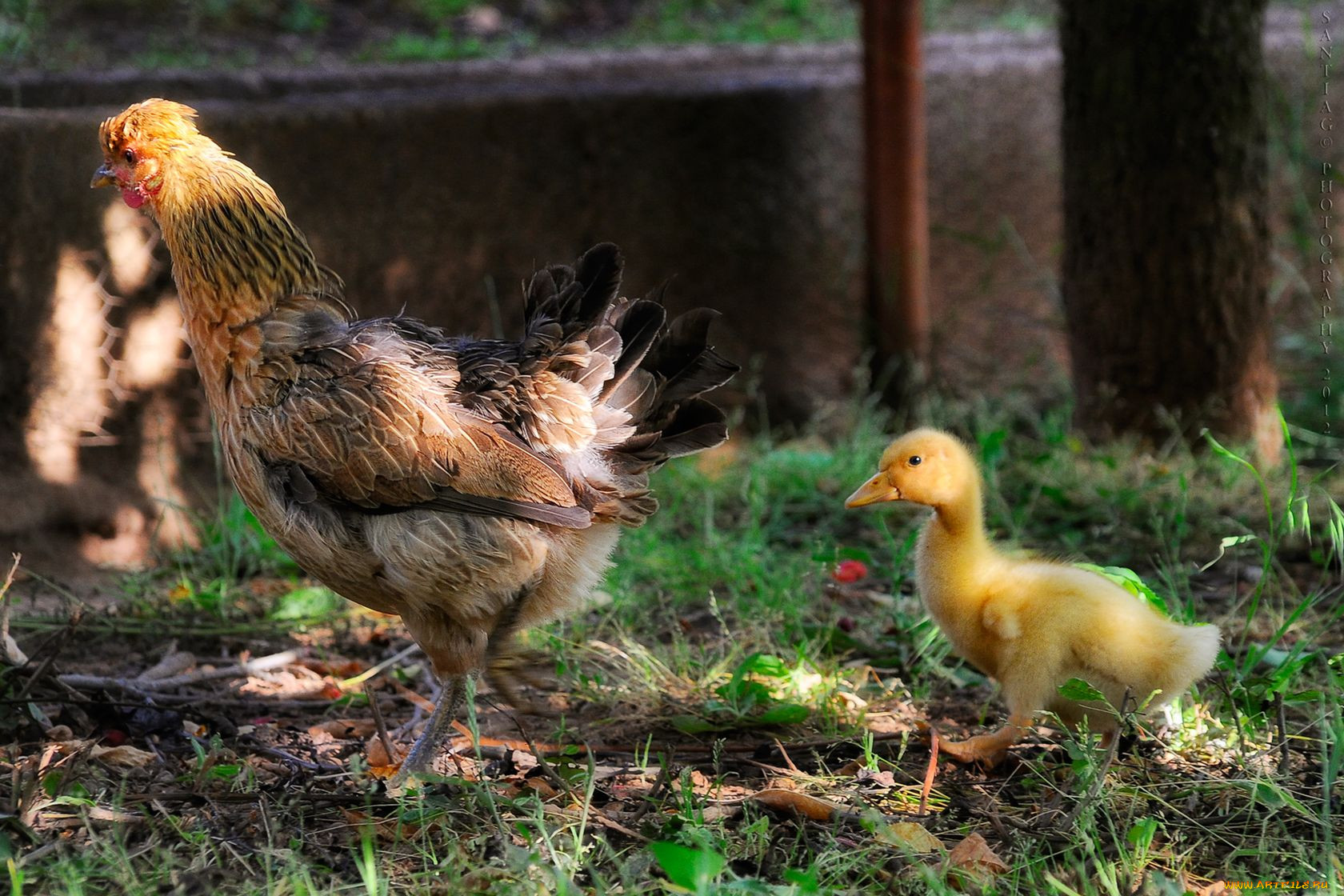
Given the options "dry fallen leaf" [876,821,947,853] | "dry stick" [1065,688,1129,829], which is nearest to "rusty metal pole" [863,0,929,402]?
"dry stick" [1065,688,1129,829]

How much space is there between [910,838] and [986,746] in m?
0.51

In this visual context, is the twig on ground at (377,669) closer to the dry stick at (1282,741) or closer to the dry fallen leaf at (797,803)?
the dry fallen leaf at (797,803)

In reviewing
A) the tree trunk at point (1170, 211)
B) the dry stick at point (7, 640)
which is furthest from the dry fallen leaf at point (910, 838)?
the tree trunk at point (1170, 211)

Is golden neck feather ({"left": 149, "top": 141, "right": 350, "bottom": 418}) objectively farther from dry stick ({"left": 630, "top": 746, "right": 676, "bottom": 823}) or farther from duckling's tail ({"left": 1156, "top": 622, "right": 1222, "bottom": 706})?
duckling's tail ({"left": 1156, "top": 622, "right": 1222, "bottom": 706})

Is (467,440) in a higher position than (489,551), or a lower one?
higher

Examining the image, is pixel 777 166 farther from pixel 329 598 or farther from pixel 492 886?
pixel 492 886

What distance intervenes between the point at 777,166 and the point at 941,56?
1380 mm

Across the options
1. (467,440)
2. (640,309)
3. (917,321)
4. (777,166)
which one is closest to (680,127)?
(777,166)

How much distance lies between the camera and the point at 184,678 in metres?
3.62

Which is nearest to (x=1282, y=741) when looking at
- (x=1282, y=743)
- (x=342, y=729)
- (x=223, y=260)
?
(x=1282, y=743)

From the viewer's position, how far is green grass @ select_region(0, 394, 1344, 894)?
8.54 ft

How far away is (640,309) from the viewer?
341cm

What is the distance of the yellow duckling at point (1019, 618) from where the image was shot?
310cm

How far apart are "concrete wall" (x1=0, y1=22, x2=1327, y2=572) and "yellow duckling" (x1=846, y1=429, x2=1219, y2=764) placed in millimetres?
2060
